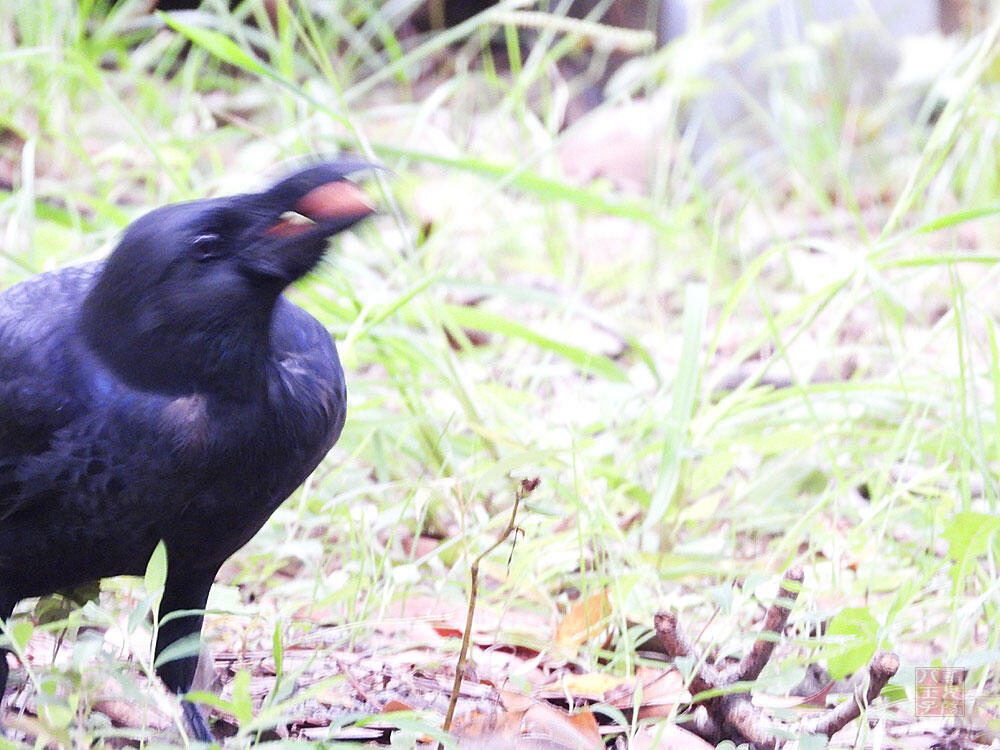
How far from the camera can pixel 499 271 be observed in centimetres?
377

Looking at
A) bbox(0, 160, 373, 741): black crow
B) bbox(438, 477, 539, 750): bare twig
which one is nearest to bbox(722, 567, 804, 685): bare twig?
bbox(438, 477, 539, 750): bare twig

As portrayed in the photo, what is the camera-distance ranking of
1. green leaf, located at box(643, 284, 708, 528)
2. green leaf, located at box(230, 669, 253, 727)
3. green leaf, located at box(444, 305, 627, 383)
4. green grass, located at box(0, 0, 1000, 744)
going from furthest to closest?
green leaf, located at box(444, 305, 627, 383) → green leaf, located at box(643, 284, 708, 528) → green grass, located at box(0, 0, 1000, 744) → green leaf, located at box(230, 669, 253, 727)

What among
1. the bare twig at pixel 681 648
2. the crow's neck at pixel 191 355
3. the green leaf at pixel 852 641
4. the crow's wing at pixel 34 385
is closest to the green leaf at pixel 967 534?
the green leaf at pixel 852 641

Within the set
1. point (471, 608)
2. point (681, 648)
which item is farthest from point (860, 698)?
point (471, 608)

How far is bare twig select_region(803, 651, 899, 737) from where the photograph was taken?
140cm

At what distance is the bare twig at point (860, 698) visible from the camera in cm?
140

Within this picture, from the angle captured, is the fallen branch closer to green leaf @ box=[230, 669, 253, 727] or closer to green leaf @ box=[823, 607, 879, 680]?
green leaf @ box=[823, 607, 879, 680]

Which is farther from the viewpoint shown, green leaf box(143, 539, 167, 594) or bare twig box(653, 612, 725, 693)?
bare twig box(653, 612, 725, 693)

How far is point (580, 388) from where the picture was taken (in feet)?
9.26

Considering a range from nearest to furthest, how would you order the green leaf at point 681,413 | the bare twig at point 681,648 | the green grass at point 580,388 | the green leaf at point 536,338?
1. the bare twig at point 681,648
2. the green grass at point 580,388
3. the green leaf at point 681,413
4. the green leaf at point 536,338

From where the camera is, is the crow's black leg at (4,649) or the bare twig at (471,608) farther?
the crow's black leg at (4,649)

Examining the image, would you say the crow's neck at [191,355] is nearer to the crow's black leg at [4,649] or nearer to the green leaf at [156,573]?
the green leaf at [156,573]

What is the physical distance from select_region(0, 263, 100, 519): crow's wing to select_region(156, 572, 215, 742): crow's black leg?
0.79 ft

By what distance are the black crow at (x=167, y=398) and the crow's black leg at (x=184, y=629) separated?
0.09 m
